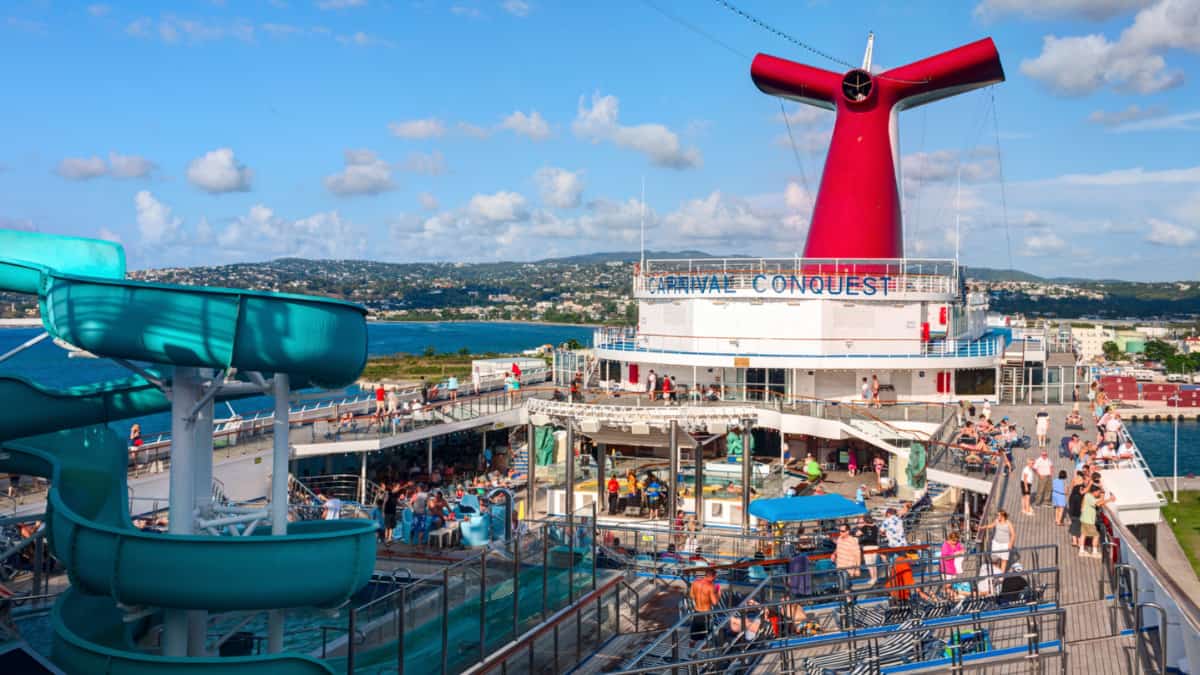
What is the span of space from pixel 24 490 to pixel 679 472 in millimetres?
16274

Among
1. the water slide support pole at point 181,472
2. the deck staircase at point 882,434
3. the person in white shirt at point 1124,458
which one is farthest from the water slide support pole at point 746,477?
the water slide support pole at point 181,472

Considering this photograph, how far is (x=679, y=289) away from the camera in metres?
34.2

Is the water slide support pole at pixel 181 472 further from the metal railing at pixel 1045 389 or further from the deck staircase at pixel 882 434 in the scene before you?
the metal railing at pixel 1045 389

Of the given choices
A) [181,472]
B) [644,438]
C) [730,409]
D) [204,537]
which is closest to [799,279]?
[730,409]

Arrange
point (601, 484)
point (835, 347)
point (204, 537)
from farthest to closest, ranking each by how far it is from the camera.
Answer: point (835, 347), point (601, 484), point (204, 537)

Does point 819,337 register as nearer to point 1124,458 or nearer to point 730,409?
point 730,409

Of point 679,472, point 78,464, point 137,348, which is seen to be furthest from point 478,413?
point 137,348

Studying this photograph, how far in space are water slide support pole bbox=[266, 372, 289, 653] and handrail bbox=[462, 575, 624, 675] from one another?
2.26 meters

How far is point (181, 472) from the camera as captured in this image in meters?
10.9

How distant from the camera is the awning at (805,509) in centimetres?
1892

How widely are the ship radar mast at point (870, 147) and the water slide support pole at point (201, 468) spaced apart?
93.7ft

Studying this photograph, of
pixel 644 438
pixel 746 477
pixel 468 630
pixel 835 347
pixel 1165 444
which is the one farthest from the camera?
pixel 1165 444

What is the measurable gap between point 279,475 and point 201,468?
5.06 ft

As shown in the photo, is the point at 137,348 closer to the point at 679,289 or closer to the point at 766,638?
the point at 766,638
